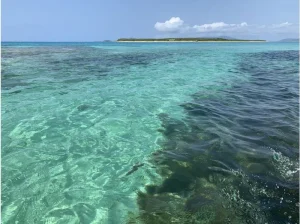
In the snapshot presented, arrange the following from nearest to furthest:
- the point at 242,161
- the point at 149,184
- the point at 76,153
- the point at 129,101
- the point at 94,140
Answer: the point at 149,184
the point at 242,161
the point at 76,153
the point at 94,140
the point at 129,101

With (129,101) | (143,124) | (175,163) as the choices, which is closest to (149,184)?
(175,163)

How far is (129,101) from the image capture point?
38.9 ft

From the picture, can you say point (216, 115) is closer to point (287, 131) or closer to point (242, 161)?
point (287, 131)

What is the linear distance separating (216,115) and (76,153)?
18.7ft

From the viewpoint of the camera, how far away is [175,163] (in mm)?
6266

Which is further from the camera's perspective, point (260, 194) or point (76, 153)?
point (76, 153)

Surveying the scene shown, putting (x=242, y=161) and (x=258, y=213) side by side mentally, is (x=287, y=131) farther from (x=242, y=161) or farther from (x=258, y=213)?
(x=258, y=213)

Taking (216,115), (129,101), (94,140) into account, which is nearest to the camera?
(94,140)

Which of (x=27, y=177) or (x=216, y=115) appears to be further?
(x=216, y=115)

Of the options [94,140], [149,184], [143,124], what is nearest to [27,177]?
[94,140]

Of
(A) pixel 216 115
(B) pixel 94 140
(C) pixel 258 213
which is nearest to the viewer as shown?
(C) pixel 258 213

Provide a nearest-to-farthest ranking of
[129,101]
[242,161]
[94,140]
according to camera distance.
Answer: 1. [242,161]
2. [94,140]
3. [129,101]

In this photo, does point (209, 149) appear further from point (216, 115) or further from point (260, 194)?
point (216, 115)

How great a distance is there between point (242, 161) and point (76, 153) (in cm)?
455
